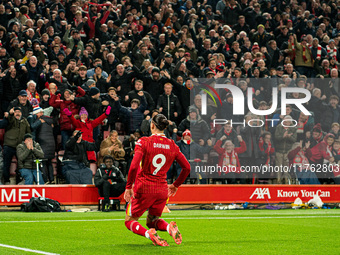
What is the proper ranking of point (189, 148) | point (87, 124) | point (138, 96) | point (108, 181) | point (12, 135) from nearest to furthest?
point (108, 181)
point (12, 135)
point (87, 124)
point (189, 148)
point (138, 96)

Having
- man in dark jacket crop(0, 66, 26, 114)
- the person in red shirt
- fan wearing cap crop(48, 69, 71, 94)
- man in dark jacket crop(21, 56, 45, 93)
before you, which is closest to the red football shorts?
the person in red shirt

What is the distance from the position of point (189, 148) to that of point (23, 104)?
5.18 m

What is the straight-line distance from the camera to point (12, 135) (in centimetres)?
1723

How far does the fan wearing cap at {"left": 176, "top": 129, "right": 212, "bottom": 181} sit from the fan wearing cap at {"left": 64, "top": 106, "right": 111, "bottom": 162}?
2.44 meters

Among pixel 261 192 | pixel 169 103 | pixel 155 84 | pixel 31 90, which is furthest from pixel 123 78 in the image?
pixel 261 192

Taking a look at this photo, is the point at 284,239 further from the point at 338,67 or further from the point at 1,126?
the point at 338,67

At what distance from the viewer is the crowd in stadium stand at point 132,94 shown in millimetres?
17859

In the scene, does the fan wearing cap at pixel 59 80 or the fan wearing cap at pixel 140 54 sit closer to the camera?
the fan wearing cap at pixel 59 80

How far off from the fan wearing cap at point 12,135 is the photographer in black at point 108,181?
256 cm

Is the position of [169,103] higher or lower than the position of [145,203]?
higher

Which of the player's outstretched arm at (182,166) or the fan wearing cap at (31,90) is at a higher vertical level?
the fan wearing cap at (31,90)

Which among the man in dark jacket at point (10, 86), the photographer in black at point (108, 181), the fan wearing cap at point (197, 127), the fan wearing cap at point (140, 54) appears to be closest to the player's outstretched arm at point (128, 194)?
the photographer in black at point (108, 181)

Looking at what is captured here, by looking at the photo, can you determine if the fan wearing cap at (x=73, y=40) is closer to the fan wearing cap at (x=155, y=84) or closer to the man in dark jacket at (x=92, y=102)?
the fan wearing cap at (x=155, y=84)

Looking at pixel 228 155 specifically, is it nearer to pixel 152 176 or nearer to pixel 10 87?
pixel 10 87
